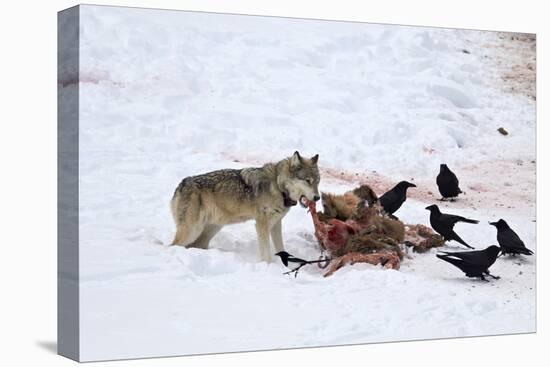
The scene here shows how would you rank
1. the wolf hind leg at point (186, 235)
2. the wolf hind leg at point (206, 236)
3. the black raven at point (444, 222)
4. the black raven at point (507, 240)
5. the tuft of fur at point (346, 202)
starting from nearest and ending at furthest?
1. the wolf hind leg at point (186, 235)
2. the wolf hind leg at point (206, 236)
3. the tuft of fur at point (346, 202)
4. the black raven at point (444, 222)
5. the black raven at point (507, 240)

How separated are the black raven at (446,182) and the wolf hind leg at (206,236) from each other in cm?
222

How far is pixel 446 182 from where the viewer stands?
9.69 metres

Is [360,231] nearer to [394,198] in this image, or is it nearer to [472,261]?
[394,198]

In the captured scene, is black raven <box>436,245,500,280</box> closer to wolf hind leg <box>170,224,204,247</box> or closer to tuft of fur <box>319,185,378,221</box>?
tuft of fur <box>319,185,378,221</box>

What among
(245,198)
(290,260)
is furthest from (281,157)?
(290,260)

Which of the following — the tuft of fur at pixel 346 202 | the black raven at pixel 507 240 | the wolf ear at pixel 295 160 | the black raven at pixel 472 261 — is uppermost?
the wolf ear at pixel 295 160

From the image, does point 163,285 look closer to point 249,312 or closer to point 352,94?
point 249,312

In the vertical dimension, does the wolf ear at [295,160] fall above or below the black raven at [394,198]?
above

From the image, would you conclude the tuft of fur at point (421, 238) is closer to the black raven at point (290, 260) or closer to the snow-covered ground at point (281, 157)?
the snow-covered ground at point (281, 157)

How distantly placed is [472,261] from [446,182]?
0.77 metres

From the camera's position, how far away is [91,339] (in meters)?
7.99

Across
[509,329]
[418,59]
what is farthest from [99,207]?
[509,329]

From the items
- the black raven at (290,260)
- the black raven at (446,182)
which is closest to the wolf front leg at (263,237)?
the black raven at (290,260)

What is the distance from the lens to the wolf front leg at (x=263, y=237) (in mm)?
8844
